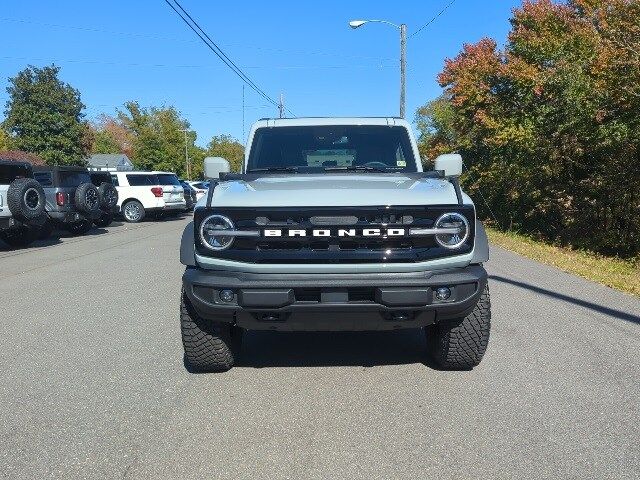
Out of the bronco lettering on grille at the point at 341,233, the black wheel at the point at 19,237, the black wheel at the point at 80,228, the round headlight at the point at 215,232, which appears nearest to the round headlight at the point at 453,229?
the bronco lettering on grille at the point at 341,233

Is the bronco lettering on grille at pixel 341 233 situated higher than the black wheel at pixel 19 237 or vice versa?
the bronco lettering on grille at pixel 341 233

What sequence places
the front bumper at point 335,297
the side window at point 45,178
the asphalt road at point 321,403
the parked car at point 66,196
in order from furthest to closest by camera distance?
the side window at point 45,178 < the parked car at point 66,196 < the front bumper at point 335,297 < the asphalt road at point 321,403

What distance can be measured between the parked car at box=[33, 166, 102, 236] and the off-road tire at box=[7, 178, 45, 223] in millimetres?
2440

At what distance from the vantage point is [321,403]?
4059 millimetres

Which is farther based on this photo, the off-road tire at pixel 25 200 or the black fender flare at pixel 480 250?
the off-road tire at pixel 25 200

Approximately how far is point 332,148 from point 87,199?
11.3 m

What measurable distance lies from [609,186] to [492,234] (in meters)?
4.57

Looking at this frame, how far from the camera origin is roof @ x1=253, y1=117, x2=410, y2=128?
233 inches

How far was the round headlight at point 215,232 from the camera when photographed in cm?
402

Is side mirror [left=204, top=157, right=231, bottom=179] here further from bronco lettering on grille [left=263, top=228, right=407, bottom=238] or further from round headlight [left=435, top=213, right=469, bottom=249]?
round headlight [left=435, top=213, right=469, bottom=249]

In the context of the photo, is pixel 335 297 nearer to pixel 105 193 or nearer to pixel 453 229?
pixel 453 229

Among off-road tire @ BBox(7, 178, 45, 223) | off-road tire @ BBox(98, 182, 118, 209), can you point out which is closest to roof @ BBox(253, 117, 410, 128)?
off-road tire @ BBox(7, 178, 45, 223)

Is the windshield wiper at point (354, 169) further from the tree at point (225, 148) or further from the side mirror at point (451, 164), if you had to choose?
the tree at point (225, 148)

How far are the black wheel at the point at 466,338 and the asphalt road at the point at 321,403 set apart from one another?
121mm
